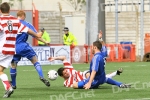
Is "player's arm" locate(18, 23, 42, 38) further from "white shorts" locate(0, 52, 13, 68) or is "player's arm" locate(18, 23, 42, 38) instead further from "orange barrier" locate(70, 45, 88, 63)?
"orange barrier" locate(70, 45, 88, 63)

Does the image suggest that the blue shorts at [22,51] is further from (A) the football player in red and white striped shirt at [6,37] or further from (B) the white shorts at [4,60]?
(B) the white shorts at [4,60]

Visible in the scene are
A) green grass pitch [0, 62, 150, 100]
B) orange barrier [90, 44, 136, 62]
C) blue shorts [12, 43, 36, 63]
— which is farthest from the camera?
orange barrier [90, 44, 136, 62]

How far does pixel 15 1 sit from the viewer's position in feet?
164

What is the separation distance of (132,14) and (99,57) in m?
31.2

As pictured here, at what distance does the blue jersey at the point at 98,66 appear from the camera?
15086mm

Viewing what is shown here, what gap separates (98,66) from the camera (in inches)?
597

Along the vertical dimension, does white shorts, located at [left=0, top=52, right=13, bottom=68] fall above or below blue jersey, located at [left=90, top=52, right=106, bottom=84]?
above

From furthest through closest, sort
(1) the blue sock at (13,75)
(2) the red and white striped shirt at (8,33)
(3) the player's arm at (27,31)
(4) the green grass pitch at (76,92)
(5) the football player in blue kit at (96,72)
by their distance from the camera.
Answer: (1) the blue sock at (13,75) → (5) the football player in blue kit at (96,72) → (3) the player's arm at (27,31) → (2) the red and white striped shirt at (8,33) → (4) the green grass pitch at (76,92)

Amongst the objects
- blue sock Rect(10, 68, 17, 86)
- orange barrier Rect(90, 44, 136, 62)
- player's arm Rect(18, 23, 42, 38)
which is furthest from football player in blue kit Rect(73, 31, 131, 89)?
orange barrier Rect(90, 44, 136, 62)

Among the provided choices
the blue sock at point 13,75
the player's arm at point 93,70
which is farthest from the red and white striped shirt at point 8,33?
the blue sock at point 13,75

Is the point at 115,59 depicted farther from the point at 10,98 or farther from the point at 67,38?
the point at 10,98

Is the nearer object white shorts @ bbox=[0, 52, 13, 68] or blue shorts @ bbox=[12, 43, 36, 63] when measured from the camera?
white shorts @ bbox=[0, 52, 13, 68]

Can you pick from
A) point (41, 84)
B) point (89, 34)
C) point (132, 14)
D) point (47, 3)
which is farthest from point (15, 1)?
point (41, 84)

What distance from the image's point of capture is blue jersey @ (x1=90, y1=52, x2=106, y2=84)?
15.1m
